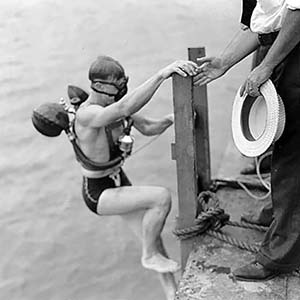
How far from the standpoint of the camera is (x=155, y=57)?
6.89 meters

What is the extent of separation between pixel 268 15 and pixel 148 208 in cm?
114

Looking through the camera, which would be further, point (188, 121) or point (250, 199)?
point (250, 199)

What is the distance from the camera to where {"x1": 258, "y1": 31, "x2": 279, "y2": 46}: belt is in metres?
2.36

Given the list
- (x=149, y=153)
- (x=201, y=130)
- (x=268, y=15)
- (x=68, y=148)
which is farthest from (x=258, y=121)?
(x=68, y=148)

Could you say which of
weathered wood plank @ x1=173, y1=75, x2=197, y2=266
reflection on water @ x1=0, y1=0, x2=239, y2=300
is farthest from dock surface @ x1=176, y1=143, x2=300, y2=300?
reflection on water @ x1=0, y1=0, x2=239, y2=300

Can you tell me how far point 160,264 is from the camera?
10.3 feet

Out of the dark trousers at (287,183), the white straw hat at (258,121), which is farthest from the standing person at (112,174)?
the dark trousers at (287,183)

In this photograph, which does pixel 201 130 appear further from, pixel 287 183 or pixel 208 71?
pixel 287 183

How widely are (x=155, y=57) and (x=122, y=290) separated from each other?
10.4 feet

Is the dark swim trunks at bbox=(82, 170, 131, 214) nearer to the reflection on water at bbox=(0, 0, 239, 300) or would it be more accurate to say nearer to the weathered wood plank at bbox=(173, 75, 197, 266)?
the weathered wood plank at bbox=(173, 75, 197, 266)

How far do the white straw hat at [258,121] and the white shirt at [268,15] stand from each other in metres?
0.19

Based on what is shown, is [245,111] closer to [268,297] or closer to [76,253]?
[268,297]

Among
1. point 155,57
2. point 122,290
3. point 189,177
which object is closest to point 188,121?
point 189,177

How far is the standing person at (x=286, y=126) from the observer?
2238mm
